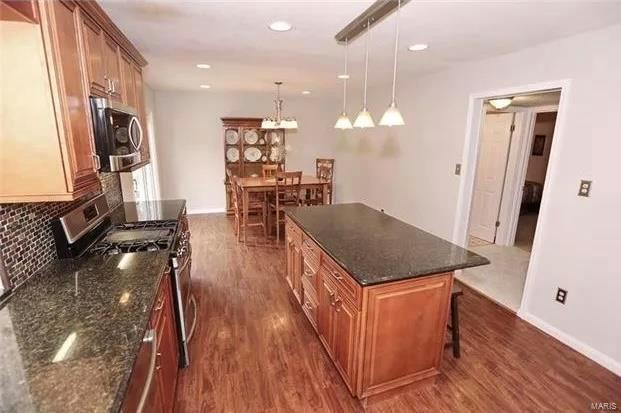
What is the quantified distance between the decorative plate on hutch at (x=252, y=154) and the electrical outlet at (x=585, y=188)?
492 cm

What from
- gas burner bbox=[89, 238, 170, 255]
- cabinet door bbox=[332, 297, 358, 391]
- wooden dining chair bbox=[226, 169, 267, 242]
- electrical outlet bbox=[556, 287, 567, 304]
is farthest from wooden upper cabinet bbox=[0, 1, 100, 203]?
electrical outlet bbox=[556, 287, 567, 304]

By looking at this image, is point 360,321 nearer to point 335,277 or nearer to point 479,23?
point 335,277

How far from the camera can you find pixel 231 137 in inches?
229

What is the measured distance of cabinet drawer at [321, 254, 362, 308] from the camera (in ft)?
5.43

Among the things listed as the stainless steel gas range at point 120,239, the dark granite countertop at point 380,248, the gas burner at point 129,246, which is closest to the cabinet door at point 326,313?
the dark granite countertop at point 380,248

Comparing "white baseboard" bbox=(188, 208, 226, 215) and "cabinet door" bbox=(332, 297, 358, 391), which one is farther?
"white baseboard" bbox=(188, 208, 226, 215)

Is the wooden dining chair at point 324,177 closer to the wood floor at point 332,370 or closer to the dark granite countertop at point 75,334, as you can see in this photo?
the wood floor at point 332,370

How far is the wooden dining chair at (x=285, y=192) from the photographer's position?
171 inches

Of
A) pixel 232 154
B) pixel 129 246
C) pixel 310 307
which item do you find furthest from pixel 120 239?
pixel 232 154

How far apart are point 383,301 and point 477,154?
2.38 metres

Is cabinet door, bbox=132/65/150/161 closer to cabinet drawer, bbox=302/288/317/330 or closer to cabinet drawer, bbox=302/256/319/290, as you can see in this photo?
cabinet drawer, bbox=302/256/319/290

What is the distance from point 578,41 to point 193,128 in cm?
551

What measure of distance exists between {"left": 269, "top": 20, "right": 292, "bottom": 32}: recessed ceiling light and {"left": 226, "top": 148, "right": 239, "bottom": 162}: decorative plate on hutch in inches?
152

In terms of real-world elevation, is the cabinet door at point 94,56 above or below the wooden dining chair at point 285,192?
above
